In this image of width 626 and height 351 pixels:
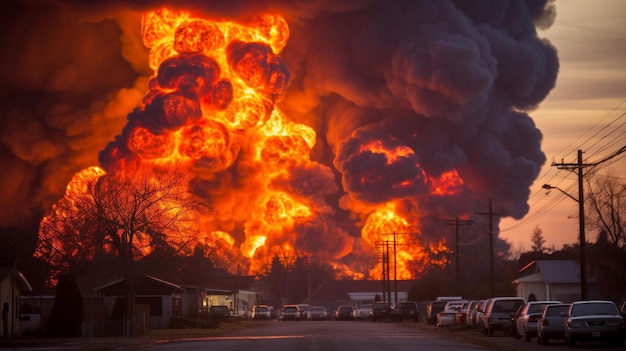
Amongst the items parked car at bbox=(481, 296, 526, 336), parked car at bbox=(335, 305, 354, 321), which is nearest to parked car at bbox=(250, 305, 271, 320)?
parked car at bbox=(335, 305, 354, 321)

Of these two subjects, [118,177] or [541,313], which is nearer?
[541,313]

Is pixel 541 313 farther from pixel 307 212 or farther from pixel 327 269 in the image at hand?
pixel 327 269

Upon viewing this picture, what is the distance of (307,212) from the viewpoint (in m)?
105

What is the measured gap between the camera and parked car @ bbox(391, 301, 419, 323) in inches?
3410

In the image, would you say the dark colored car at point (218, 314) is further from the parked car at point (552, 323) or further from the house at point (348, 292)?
the house at point (348, 292)

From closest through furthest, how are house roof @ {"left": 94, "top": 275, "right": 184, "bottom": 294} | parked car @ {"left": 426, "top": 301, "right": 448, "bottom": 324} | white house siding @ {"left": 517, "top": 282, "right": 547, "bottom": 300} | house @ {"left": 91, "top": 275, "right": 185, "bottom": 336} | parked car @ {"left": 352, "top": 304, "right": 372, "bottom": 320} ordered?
house @ {"left": 91, "top": 275, "right": 185, "bottom": 336}, house roof @ {"left": 94, "top": 275, "right": 184, "bottom": 294}, parked car @ {"left": 426, "top": 301, "right": 448, "bottom": 324}, white house siding @ {"left": 517, "top": 282, "right": 547, "bottom": 300}, parked car @ {"left": 352, "top": 304, "right": 372, "bottom": 320}

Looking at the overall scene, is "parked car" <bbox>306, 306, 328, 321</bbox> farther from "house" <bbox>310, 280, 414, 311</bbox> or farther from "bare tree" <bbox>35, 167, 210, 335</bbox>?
"bare tree" <bbox>35, 167, 210, 335</bbox>

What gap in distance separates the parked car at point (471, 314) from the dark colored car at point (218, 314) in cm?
1894

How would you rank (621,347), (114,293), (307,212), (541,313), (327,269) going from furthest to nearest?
1. (327,269)
2. (307,212)
3. (114,293)
4. (541,313)
5. (621,347)

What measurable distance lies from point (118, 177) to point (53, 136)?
3427cm

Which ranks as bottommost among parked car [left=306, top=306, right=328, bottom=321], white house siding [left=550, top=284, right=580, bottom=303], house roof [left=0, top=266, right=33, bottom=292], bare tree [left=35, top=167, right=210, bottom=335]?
parked car [left=306, top=306, right=328, bottom=321]

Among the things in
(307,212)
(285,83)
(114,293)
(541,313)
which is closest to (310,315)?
(307,212)

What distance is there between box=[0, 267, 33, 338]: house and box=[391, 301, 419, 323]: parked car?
34.8m

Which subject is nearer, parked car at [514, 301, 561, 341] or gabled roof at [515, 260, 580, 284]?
parked car at [514, 301, 561, 341]
